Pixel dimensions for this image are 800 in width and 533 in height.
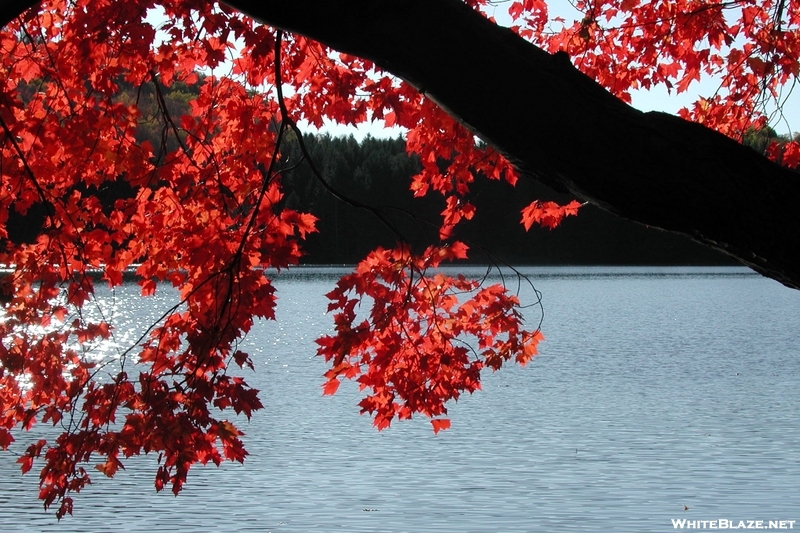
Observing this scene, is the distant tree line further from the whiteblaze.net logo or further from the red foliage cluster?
the red foliage cluster

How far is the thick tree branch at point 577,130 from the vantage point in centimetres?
240

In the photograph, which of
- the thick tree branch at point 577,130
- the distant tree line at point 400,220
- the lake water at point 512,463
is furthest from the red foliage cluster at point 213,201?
the distant tree line at point 400,220

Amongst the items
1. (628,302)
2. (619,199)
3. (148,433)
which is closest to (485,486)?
(148,433)

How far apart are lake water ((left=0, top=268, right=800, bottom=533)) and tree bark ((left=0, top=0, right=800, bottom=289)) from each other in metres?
7.90

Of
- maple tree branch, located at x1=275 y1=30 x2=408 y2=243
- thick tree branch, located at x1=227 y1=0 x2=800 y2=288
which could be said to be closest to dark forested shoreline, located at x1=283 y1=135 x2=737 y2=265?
maple tree branch, located at x1=275 y1=30 x2=408 y2=243

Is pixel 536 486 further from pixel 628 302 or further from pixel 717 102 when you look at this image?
pixel 628 302

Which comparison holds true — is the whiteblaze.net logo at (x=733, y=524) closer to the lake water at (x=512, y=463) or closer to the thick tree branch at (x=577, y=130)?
the lake water at (x=512, y=463)

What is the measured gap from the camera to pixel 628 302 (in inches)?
1651

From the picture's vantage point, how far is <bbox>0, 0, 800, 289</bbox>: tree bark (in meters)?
2.40

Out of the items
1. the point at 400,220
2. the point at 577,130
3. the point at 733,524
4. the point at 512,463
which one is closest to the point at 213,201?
the point at 577,130

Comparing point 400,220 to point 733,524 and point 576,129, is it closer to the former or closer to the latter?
point 733,524

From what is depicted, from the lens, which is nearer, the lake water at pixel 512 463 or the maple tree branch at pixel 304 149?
the maple tree branch at pixel 304 149

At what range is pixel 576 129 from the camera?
94.7 inches

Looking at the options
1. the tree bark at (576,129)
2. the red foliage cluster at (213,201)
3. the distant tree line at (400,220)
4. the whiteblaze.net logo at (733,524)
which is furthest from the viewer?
the distant tree line at (400,220)
